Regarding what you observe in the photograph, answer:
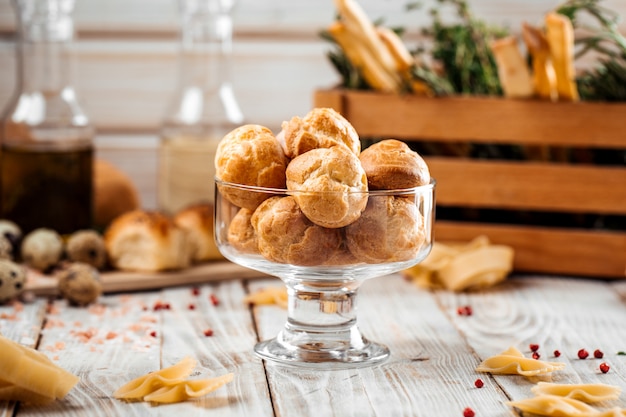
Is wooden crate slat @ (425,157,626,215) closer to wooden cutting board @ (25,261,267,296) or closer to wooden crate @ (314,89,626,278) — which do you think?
wooden crate @ (314,89,626,278)

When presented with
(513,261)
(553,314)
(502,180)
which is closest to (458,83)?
(502,180)

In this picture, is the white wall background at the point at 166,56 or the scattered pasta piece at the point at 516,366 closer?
the scattered pasta piece at the point at 516,366

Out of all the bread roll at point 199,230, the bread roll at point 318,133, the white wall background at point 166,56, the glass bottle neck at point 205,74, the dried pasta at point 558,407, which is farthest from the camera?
the white wall background at point 166,56

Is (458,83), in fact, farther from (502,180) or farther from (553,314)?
(553,314)

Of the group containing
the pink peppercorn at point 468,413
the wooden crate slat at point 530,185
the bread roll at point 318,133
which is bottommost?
the pink peppercorn at point 468,413

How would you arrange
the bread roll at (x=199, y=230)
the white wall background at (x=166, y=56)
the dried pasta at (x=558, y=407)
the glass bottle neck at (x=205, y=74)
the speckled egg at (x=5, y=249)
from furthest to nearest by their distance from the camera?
the white wall background at (x=166, y=56) < the glass bottle neck at (x=205, y=74) < the bread roll at (x=199, y=230) < the speckled egg at (x=5, y=249) < the dried pasta at (x=558, y=407)

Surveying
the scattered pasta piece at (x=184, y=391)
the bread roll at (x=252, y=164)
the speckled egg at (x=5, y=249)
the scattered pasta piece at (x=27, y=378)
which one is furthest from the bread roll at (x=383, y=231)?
the speckled egg at (x=5, y=249)

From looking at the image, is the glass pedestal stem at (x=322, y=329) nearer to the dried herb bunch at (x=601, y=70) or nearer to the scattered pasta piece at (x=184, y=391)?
the scattered pasta piece at (x=184, y=391)
